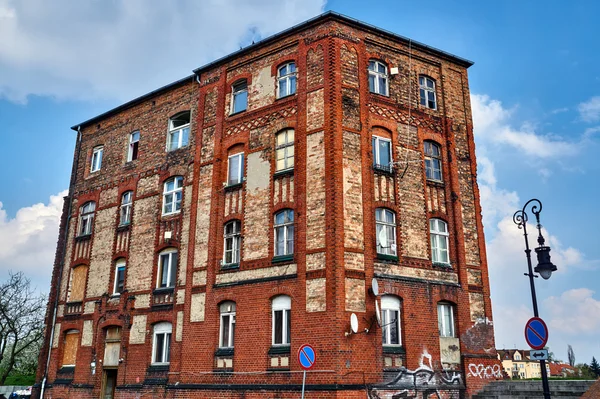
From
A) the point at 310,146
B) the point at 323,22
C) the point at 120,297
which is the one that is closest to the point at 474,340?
the point at 310,146

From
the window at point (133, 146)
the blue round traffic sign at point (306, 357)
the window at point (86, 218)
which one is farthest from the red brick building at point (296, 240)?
the blue round traffic sign at point (306, 357)

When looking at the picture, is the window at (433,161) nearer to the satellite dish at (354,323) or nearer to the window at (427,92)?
the window at (427,92)

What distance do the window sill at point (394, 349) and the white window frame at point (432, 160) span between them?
6.70 m

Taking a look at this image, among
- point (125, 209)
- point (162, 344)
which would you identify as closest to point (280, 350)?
point (162, 344)

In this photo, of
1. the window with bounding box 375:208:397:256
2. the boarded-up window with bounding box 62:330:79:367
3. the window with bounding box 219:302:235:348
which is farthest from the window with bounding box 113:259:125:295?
the window with bounding box 375:208:397:256

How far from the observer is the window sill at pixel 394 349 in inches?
695

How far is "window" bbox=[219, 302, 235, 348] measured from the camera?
19.5 meters

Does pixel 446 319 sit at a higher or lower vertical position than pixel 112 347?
higher

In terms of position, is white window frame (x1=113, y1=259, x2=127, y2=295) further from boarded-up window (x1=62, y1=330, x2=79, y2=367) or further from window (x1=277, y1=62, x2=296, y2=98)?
window (x1=277, y1=62, x2=296, y2=98)

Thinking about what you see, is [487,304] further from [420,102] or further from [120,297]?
[120,297]

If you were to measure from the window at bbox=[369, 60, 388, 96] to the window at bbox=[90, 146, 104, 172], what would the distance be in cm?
1511

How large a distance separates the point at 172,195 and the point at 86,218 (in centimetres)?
639

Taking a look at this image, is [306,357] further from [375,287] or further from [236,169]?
[236,169]

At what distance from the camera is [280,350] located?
58.6 ft
